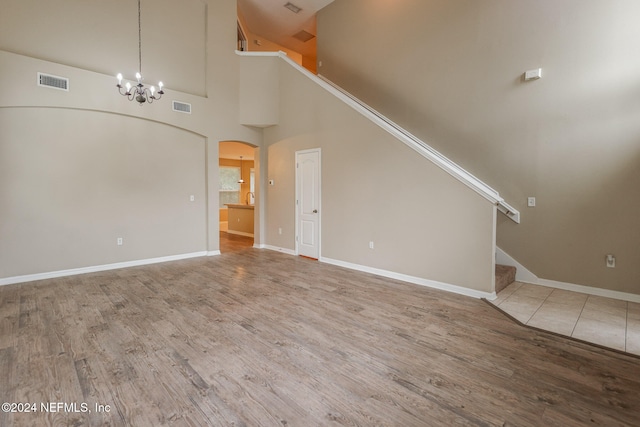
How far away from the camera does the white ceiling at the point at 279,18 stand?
7312 millimetres

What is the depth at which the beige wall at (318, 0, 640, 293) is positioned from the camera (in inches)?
143

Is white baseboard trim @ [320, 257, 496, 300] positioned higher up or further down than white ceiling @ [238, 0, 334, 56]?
further down

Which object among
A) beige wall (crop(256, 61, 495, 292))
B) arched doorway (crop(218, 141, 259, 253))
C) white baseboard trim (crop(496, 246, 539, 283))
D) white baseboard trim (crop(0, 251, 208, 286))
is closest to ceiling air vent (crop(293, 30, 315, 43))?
beige wall (crop(256, 61, 495, 292))

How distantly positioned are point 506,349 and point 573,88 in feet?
12.3

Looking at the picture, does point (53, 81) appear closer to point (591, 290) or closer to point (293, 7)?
point (293, 7)

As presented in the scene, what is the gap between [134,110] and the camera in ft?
16.6

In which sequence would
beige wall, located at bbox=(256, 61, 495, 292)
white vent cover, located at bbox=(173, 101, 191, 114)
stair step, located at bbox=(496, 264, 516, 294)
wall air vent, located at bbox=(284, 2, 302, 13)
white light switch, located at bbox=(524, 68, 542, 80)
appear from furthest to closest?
wall air vent, located at bbox=(284, 2, 302, 13)
white vent cover, located at bbox=(173, 101, 191, 114)
white light switch, located at bbox=(524, 68, 542, 80)
stair step, located at bbox=(496, 264, 516, 294)
beige wall, located at bbox=(256, 61, 495, 292)

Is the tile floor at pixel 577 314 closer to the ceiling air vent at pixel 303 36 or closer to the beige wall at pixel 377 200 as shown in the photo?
the beige wall at pixel 377 200

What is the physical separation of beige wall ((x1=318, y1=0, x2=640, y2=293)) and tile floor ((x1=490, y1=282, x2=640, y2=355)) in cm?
43

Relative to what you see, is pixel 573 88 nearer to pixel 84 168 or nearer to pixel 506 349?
pixel 506 349

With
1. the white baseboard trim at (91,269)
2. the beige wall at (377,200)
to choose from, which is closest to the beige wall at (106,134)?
the white baseboard trim at (91,269)

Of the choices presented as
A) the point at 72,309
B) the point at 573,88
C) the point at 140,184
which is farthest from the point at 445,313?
the point at 140,184

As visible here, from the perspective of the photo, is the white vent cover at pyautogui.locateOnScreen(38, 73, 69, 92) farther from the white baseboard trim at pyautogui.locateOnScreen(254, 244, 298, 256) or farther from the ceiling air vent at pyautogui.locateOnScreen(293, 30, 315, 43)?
the ceiling air vent at pyautogui.locateOnScreen(293, 30, 315, 43)

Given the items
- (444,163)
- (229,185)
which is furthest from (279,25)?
(444,163)
